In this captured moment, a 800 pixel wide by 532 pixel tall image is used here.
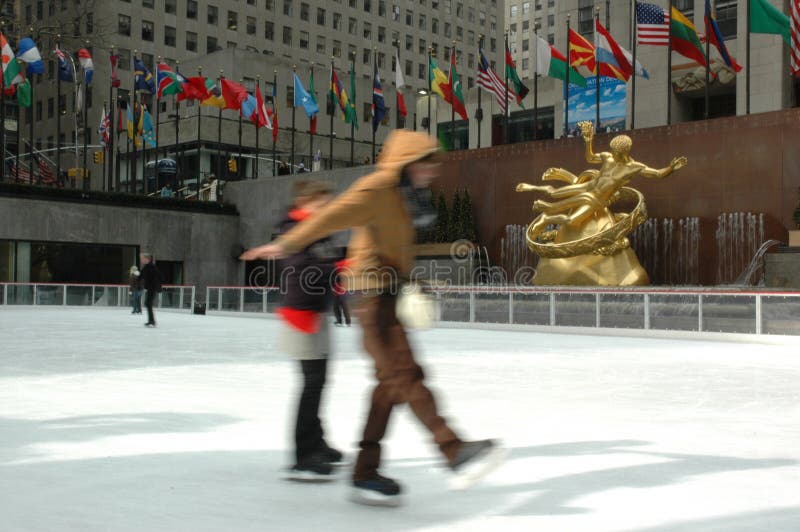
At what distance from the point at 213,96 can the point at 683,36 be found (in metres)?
19.3

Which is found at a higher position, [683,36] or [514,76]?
[514,76]

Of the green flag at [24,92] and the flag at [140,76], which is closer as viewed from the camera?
the green flag at [24,92]

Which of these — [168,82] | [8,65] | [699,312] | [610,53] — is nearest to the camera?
[699,312]

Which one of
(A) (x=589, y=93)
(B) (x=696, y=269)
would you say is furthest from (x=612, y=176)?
(A) (x=589, y=93)

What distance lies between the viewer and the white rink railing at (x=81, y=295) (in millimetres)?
26625

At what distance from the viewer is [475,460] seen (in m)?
3.47

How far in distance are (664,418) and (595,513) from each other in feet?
9.65

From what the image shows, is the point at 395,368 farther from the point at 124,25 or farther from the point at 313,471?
the point at 124,25

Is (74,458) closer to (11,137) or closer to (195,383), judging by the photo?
(195,383)

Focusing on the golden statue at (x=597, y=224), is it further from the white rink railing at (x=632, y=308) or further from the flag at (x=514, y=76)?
the flag at (x=514, y=76)

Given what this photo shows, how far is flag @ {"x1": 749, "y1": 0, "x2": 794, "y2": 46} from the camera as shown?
2294 cm

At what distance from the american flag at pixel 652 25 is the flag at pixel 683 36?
0.25 metres

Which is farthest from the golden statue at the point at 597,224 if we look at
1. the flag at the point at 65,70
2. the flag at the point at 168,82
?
the flag at the point at 65,70

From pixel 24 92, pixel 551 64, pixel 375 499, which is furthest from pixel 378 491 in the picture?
pixel 24 92
